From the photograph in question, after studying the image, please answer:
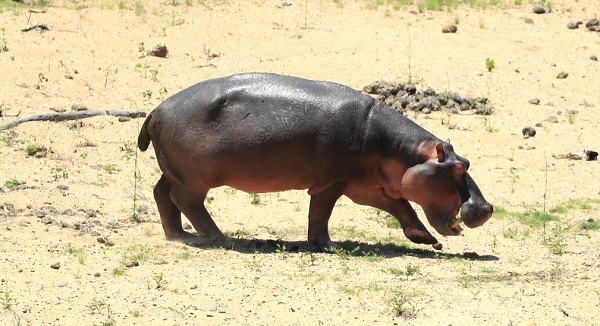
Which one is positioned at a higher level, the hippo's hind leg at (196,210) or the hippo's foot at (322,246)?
the hippo's hind leg at (196,210)

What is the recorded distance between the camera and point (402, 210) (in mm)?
8273

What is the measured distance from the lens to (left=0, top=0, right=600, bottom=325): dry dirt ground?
600 centimetres

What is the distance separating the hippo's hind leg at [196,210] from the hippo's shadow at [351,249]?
0.15 meters

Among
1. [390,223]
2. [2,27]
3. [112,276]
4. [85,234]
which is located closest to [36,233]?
[85,234]

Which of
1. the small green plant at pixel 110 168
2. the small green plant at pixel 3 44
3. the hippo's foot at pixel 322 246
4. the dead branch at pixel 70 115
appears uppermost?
the small green plant at pixel 3 44

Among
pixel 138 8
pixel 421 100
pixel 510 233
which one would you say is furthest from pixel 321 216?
pixel 138 8

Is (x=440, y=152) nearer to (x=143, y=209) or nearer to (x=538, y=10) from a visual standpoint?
(x=143, y=209)

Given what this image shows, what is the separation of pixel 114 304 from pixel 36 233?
2.37m

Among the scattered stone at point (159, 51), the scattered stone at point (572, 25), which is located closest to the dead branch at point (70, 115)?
the scattered stone at point (159, 51)

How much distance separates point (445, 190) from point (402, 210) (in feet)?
2.35

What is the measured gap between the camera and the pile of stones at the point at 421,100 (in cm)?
1342

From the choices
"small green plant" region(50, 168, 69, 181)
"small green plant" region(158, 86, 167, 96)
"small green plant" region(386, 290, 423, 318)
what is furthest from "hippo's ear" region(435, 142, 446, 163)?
"small green plant" region(158, 86, 167, 96)

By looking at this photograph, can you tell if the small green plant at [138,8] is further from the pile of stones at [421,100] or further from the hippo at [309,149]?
the hippo at [309,149]

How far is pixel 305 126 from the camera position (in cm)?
754
